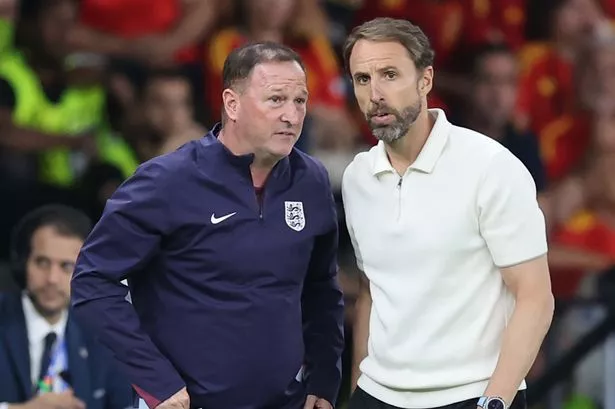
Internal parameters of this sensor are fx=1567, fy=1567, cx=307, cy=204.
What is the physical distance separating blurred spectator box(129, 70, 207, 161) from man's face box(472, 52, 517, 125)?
1871 mm

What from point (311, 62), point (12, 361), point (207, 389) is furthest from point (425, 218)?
point (311, 62)

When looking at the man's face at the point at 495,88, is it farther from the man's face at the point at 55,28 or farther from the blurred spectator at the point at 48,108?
the man's face at the point at 55,28

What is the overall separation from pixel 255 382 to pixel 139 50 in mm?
4040

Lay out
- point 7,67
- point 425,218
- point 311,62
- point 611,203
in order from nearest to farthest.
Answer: point 425,218, point 7,67, point 311,62, point 611,203

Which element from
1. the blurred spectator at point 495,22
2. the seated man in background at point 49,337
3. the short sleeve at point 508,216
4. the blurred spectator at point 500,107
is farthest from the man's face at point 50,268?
the blurred spectator at point 495,22

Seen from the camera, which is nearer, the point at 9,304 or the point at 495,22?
the point at 9,304

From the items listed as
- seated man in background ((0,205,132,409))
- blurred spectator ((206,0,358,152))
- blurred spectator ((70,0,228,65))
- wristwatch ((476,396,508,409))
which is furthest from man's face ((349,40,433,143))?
blurred spectator ((70,0,228,65))

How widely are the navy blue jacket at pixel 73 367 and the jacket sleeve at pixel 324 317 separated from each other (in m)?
1.42

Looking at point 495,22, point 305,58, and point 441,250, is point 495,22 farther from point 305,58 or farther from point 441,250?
point 441,250

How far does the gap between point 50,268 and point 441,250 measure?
238 cm

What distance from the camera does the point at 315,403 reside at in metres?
4.90

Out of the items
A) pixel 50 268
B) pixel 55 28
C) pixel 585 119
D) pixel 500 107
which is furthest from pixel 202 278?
pixel 585 119

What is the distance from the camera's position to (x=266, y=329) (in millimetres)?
4684

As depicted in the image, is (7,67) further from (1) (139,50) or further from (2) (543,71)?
(2) (543,71)
